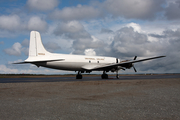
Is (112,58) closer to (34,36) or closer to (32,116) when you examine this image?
(34,36)

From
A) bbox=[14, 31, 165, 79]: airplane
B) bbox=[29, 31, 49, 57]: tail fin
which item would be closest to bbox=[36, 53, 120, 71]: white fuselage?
bbox=[14, 31, 165, 79]: airplane

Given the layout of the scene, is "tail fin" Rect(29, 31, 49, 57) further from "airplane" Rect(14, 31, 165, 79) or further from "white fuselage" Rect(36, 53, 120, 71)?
"white fuselage" Rect(36, 53, 120, 71)

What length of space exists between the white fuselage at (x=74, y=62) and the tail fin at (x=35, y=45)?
175 cm

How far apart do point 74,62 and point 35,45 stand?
7345mm

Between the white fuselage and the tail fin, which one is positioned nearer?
the tail fin

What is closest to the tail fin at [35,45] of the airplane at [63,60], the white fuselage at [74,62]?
the airplane at [63,60]

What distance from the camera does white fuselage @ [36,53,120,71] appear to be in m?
27.6

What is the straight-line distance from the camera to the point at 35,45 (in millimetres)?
26828

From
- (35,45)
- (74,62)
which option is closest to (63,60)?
(74,62)

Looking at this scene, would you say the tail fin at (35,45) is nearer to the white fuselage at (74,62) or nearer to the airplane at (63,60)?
the airplane at (63,60)

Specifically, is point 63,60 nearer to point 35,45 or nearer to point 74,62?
point 74,62

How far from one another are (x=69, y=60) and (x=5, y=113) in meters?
23.1

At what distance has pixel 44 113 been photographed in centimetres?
634

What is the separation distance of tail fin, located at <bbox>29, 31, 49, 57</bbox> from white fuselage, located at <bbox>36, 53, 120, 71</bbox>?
5.75 feet
